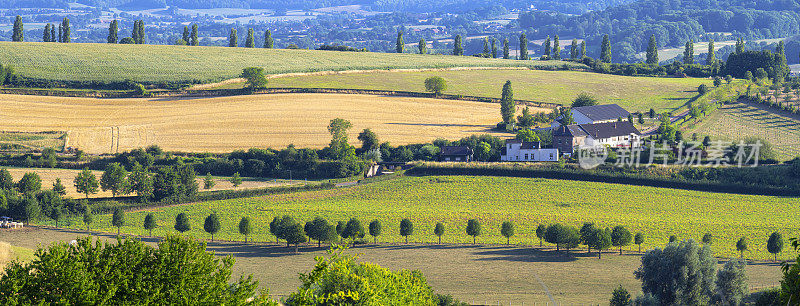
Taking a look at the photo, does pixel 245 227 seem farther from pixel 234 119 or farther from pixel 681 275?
pixel 234 119

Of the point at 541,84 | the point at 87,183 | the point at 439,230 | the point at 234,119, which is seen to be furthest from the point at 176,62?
the point at 439,230

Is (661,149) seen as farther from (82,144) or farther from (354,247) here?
(82,144)

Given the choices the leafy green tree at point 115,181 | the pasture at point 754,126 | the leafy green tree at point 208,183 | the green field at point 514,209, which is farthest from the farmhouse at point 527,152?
the leafy green tree at point 115,181

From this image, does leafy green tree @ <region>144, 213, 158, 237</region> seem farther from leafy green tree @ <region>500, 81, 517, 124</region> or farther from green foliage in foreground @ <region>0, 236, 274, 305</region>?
leafy green tree @ <region>500, 81, 517, 124</region>

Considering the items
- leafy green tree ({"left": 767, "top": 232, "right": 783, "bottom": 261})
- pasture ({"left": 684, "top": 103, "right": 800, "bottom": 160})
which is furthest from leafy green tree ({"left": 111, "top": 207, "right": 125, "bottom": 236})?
pasture ({"left": 684, "top": 103, "right": 800, "bottom": 160})

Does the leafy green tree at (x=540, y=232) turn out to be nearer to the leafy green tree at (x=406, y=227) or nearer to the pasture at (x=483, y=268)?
the pasture at (x=483, y=268)

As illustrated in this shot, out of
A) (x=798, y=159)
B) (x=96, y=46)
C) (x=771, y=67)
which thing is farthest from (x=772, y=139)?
(x=96, y=46)
